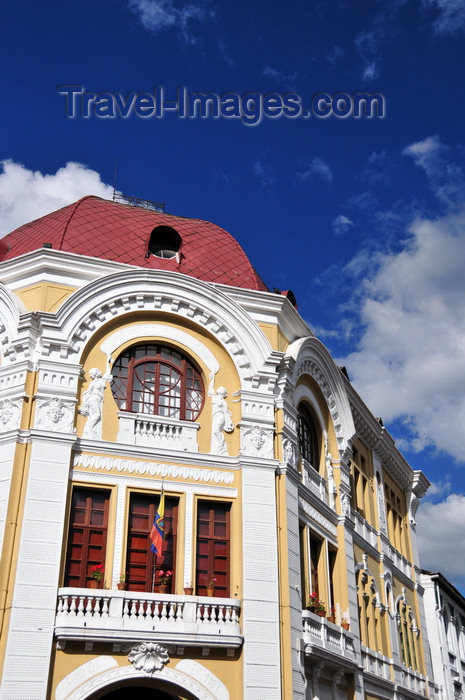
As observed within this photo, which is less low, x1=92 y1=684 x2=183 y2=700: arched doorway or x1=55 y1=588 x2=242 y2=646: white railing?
x1=55 y1=588 x2=242 y2=646: white railing

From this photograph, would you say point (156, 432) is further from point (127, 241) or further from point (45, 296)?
point (127, 241)

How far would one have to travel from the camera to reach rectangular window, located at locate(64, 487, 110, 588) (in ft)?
68.4

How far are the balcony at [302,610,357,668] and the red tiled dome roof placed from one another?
10.9 m

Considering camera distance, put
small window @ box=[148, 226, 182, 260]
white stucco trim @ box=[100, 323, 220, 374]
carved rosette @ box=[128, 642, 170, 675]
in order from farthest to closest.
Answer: small window @ box=[148, 226, 182, 260]
white stucco trim @ box=[100, 323, 220, 374]
carved rosette @ box=[128, 642, 170, 675]

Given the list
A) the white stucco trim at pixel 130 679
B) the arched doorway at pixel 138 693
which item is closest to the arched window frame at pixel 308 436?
the white stucco trim at pixel 130 679

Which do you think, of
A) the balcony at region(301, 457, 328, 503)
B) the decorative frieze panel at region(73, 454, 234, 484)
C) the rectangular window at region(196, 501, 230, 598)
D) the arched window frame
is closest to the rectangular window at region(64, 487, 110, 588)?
the decorative frieze panel at region(73, 454, 234, 484)

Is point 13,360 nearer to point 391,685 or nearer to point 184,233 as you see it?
point 184,233

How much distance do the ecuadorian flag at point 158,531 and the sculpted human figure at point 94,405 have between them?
2.79 m

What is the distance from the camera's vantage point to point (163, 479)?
22359 millimetres

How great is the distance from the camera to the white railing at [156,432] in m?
22.8

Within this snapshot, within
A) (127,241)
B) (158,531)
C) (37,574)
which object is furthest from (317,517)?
(127,241)

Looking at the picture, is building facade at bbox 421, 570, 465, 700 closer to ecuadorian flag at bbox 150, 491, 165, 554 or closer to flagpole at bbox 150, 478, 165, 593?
flagpole at bbox 150, 478, 165, 593

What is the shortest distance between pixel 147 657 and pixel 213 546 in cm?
358

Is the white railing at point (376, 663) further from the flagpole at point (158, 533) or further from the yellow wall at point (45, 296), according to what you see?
the yellow wall at point (45, 296)
